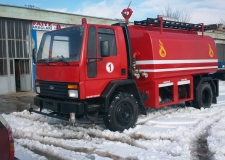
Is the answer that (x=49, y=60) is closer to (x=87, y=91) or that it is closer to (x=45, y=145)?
(x=87, y=91)

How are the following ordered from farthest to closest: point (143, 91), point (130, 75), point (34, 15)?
point (34, 15) → point (143, 91) → point (130, 75)

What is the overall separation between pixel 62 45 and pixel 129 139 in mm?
2718

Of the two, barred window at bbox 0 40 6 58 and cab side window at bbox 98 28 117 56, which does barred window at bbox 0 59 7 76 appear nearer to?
barred window at bbox 0 40 6 58

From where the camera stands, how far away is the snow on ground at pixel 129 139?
4867 mm

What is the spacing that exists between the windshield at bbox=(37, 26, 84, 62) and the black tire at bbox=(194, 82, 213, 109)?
5253 mm

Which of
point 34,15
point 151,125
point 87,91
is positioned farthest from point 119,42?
point 34,15

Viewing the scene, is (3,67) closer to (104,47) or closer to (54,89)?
(54,89)

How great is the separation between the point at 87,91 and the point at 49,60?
131 centimetres

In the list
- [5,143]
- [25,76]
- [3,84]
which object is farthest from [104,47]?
[25,76]

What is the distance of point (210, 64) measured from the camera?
30.6 feet

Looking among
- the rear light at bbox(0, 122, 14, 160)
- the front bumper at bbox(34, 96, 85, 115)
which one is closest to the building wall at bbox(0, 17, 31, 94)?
the front bumper at bbox(34, 96, 85, 115)

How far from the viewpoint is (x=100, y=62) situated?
5.96 metres

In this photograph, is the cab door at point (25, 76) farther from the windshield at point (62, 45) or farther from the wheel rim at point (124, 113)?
the wheel rim at point (124, 113)

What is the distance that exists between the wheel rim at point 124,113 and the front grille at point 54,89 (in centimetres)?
138
